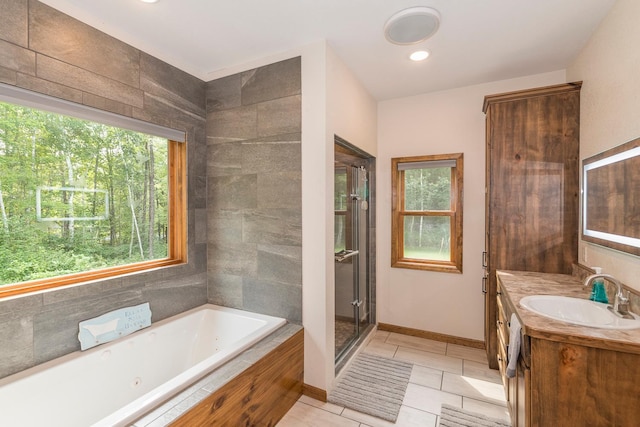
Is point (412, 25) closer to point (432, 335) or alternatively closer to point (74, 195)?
point (74, 195)

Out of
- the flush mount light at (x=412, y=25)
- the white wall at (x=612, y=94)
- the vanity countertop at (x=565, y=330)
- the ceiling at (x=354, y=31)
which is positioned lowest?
the vanity countertop at (x=565, y=330)

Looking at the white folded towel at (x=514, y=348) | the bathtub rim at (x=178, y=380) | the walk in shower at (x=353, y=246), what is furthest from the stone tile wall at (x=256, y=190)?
the white folded towel at (x=514, y=348)

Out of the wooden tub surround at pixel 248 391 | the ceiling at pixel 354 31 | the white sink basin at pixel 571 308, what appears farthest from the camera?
the ceiling at pixel 354 31

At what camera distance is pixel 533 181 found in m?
2.35

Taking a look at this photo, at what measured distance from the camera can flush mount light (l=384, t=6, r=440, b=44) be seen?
1827 millimetres

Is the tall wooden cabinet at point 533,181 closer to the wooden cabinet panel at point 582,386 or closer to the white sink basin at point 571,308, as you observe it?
the white sink basin at point 571,308

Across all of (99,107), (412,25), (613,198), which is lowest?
(613,198)

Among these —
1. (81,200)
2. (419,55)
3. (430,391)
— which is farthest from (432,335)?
(81,200)

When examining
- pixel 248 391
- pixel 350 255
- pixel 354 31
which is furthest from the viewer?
pixel 350 255

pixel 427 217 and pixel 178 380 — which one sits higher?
pixel 427 217

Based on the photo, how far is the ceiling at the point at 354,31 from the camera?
179cm

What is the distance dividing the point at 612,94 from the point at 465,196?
1.36 meters

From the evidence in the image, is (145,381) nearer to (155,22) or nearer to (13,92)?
(13,92)

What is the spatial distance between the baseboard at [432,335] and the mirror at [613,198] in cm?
151
